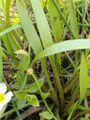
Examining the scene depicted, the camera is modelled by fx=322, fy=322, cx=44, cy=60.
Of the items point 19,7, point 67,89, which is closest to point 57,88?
point 67,89

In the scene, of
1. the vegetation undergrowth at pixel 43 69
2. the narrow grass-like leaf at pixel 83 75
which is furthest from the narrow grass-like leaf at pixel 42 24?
the narrow grass-like leaf at pixel 83 75

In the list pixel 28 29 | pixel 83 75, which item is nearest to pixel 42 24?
pixel 28 29

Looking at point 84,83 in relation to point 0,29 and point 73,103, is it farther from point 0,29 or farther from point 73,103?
point 0,29

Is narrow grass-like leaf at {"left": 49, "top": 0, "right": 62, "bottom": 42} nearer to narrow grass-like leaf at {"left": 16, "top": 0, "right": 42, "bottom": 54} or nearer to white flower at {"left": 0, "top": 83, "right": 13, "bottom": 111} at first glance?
narrow grass-like leaf at {"left": 16, "top": 0, "right": 42, "bottom": 54}

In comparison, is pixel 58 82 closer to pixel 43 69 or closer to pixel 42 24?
pixel 43 69

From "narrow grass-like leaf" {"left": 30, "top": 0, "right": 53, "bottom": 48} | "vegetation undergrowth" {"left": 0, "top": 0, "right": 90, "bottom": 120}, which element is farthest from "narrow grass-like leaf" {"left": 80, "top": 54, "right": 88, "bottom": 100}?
"narrow grass-like leaf" {"left": 30, "top": 0, "right": 53, "bottom": 48}

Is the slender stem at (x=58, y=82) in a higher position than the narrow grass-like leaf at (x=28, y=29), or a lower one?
lower

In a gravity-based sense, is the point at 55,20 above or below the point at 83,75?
above

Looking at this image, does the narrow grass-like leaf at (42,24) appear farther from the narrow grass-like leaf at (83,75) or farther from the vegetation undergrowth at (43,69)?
the narrow grass-like leaf at (83,75)
